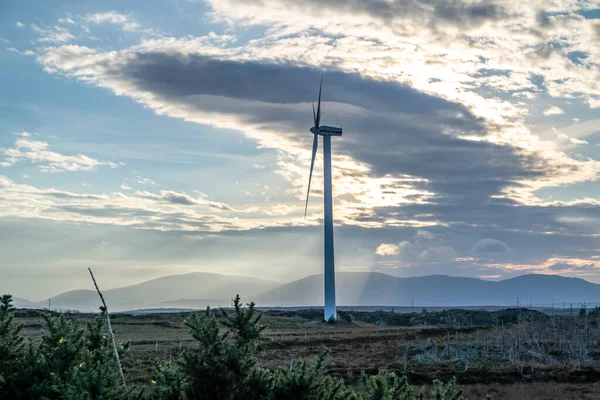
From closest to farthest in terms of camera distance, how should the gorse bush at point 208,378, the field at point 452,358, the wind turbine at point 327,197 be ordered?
the gorse bush at point 208,378, the field at point 452,358, the wind turbine at point 327,197

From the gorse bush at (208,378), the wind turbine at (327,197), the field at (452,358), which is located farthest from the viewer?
the wind turbine at (327,197)

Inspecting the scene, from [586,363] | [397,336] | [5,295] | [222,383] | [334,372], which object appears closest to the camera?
[222,383]

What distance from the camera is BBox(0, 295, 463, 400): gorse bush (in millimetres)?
15930

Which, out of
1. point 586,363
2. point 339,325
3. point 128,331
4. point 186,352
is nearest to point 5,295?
point 186,352

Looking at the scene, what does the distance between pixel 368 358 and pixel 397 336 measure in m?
28.0

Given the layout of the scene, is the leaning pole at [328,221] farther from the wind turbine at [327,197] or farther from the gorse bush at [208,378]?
the gorse bush at [208,378]

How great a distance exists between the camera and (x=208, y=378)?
16922 millimetres

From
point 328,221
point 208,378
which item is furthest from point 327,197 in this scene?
point 208,378

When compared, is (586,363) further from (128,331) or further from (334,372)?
(128,331)

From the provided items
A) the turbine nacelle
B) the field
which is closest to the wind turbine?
the turbine nacelle

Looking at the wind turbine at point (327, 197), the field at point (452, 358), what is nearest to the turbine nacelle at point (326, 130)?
the wind turbine at point (327, 197)

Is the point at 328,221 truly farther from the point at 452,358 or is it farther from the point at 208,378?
the point at 208,378

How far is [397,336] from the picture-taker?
3688 inches

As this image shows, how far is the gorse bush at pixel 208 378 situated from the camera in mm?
15930
